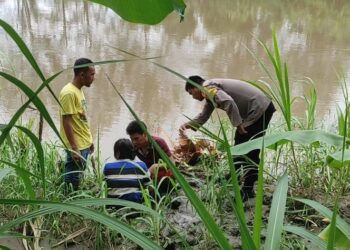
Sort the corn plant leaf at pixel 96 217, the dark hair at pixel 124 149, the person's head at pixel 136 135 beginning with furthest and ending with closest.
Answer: the person's head at pixel 136 135, the dark hair at pixel 124 149, the corn plant leaf at pixel 96 217

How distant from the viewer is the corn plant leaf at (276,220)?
0.85m

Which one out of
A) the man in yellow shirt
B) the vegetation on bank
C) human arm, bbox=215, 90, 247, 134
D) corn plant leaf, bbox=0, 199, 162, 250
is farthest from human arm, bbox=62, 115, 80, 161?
corn plant leaf, bbox=0, 199, 162, 250

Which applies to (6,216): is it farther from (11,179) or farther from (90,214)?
Answer: (90,214)

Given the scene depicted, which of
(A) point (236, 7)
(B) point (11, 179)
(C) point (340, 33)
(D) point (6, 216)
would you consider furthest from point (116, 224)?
(A) point (236, 7)

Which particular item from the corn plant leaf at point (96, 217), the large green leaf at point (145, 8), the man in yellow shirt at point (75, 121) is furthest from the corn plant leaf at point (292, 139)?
the man in yellow shirt at point (75, 121)

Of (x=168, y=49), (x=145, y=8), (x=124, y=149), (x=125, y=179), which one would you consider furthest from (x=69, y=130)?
(x=168, y=49)

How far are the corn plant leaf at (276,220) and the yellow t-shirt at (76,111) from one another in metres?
1.85

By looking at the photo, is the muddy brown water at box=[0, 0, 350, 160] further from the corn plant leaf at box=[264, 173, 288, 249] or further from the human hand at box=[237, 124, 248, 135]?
the corn plant leaf at box=[264, 173, 288, 249]

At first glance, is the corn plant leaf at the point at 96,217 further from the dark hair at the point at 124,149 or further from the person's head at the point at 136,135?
the person's head at the point at 136,135

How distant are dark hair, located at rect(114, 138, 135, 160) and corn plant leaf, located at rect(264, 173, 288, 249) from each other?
170 cm

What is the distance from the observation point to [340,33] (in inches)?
349

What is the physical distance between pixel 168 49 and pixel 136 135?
5.06 metres

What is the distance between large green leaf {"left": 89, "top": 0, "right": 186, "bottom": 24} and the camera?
0.86 meters

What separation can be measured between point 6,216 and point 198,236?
35.5 inches
